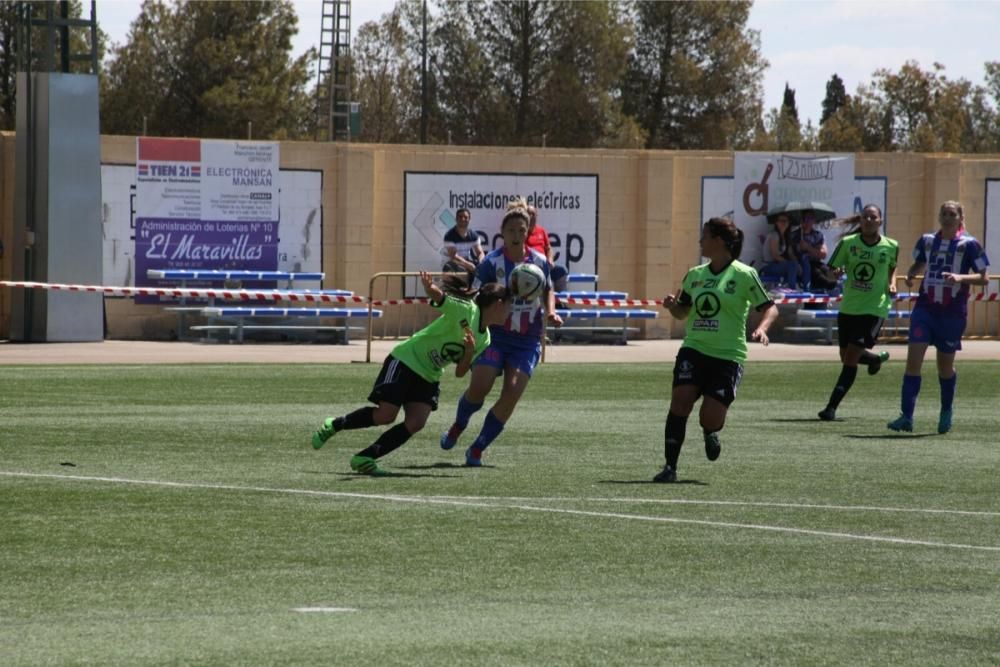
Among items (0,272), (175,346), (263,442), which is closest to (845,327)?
(263,442)

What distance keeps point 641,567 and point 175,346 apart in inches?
841

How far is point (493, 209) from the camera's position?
32.0 meters

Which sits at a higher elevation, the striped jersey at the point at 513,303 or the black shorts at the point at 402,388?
the striped jersey at the point at 513,303

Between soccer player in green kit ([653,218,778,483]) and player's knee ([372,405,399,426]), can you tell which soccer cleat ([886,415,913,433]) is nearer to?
soccer player in green kit ([653,218,778,483])

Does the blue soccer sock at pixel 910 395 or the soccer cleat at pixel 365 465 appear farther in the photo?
the blue soccer sock at pixel 910 395

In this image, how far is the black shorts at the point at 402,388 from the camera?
36.7 ft

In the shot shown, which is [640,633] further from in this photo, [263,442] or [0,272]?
[0,272]

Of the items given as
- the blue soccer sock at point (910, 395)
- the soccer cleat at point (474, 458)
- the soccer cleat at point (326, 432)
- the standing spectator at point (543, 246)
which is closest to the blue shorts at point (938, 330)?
the blue soccer sock at point (910, 395)

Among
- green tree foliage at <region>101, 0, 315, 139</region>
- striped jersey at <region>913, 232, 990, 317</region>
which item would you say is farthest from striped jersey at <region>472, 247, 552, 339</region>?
green tree foliage at <region>101, 0, 315, 139</region>

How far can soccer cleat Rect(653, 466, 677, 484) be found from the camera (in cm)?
1106

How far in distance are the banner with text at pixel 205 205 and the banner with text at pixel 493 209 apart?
2.56 metres

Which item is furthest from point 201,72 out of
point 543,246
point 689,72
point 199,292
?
point 543,246

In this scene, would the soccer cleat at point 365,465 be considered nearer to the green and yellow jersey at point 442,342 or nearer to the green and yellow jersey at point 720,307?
the green and yellow jersey at point 442,342

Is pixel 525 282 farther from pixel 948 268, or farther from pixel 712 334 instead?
pixel 948 268
